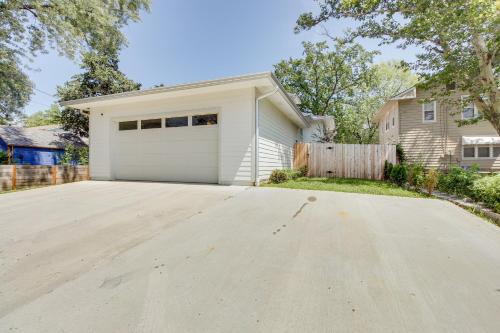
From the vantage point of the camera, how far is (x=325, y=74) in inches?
803

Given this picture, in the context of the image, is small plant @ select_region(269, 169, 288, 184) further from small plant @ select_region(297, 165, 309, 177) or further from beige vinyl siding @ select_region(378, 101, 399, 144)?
beige vinyl siding @ select_region(378, 101, 399, 144)

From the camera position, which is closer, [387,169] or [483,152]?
[387,169]

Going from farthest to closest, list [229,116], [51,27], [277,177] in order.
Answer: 1. [51,27]
2. [277,177]
3. [229,116]

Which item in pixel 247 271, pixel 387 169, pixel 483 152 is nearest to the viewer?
pixel 247 271

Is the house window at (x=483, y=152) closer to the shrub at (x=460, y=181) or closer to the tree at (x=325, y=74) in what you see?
the shrub at (x=460, y=181)

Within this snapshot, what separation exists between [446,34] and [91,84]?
1994cm

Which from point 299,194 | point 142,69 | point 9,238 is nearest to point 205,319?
point 9,238

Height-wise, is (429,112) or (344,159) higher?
(429,112)

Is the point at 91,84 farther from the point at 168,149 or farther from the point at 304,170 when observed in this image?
the point at 304,170

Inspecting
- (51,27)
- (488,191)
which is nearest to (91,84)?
(51,27)

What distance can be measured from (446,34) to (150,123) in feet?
32.9

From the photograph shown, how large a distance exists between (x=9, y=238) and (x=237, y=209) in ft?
10.7

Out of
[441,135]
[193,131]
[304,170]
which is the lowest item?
[304,170]

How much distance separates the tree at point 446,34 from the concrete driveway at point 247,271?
551 cm
